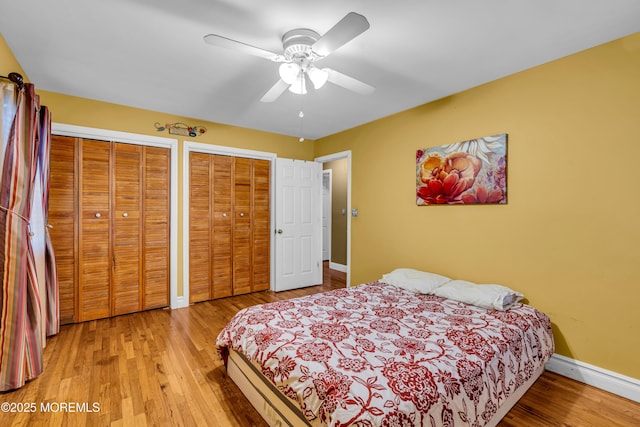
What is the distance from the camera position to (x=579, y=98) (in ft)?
7.06

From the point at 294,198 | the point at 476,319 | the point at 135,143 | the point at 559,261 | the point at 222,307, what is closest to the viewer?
the point at 476,319

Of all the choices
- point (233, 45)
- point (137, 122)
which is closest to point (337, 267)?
point (137, 122)

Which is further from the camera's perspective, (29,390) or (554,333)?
(554,333)

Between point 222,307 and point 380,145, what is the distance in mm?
2883

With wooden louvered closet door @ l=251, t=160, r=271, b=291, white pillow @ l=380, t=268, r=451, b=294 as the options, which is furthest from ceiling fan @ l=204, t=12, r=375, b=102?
wooden louvered closet door @ l=251, t=160, r=271, b=291

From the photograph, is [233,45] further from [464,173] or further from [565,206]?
[565,206]

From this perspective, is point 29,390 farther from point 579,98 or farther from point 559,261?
point 579,98

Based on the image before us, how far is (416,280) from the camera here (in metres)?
2.82

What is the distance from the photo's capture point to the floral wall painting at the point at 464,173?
255cm

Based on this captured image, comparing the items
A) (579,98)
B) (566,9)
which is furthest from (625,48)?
(566,9)

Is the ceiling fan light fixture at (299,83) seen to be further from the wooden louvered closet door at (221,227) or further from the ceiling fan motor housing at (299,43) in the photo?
the wooden louvered closet door at (221,227)

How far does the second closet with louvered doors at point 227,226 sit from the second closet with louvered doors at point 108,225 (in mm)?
351

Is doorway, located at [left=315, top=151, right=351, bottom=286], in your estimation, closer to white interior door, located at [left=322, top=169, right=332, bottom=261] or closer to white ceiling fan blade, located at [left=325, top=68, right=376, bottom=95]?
white interior door, located at [left=322, top=169, right=332, bottom=261]

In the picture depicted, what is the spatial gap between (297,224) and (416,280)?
2165 mm
